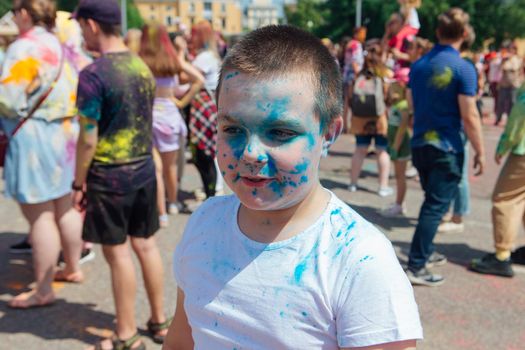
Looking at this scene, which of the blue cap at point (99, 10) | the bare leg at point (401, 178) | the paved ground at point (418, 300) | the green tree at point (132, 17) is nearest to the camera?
the blue cap at point (99, 10)

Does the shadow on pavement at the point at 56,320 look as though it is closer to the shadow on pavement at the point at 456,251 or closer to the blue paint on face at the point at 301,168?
the shadow on pavement at the point at 456,251

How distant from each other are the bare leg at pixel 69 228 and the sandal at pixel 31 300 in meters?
0.36

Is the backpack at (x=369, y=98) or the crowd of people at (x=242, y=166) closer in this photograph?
the crowd of people at (x=242, y=166)

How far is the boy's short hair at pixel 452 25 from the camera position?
13.9 ft

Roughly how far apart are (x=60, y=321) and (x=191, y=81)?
2642 millimetres

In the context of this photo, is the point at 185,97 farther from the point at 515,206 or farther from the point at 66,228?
the point at 515,206

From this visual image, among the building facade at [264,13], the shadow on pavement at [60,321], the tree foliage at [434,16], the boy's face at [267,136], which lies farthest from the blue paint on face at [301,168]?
the tree foliage at [434,16]

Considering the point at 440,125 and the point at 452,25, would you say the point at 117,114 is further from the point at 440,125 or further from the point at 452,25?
the point at 452,25

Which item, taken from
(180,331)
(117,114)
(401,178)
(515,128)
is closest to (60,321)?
(117,114)

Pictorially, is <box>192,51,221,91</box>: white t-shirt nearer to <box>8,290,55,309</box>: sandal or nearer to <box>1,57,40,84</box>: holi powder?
<box>1,57,40,84</box>: holi powder

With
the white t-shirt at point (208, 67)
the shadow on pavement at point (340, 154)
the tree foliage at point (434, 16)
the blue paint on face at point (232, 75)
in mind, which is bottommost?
the tree foliage at point (434, 16)

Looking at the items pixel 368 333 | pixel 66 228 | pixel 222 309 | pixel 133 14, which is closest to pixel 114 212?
pixel 66 228

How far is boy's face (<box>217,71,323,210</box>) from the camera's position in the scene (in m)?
1.29

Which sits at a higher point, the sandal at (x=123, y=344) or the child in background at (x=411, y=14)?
the child in background at (x=411, y=14)
